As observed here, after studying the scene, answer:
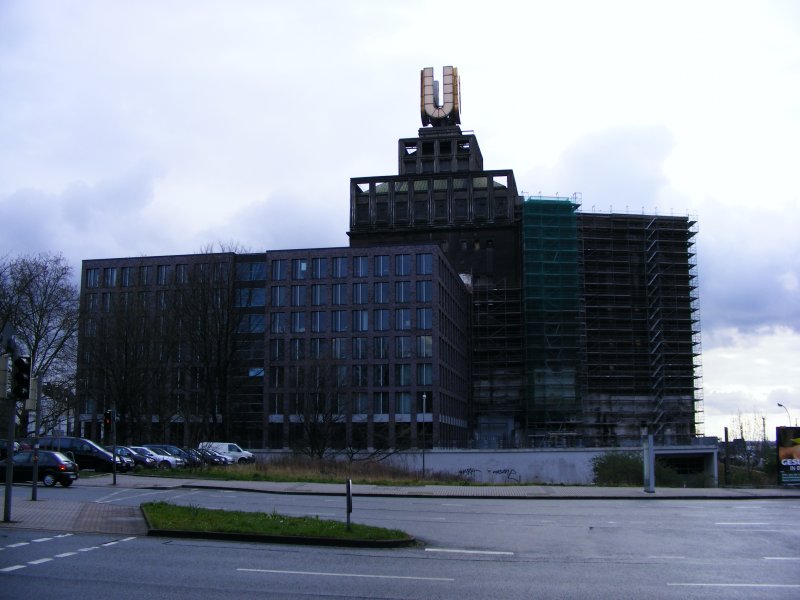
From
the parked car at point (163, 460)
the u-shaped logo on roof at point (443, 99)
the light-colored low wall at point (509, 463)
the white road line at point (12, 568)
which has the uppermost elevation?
the u-shaped logo on roof at point (443, 99)

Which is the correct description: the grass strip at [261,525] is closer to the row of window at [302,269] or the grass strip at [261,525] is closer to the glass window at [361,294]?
the row of window at [302,269]

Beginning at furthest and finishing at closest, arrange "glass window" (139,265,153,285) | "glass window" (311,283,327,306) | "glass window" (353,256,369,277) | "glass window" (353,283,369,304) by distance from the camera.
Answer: "glass window" (139,265,153,285), "glass window" (311,283,327,306), "glass window" (353,256,369,277), "glass window" (353,283,369,304)

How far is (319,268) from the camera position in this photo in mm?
90500

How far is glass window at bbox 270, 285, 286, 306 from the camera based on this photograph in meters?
90.3

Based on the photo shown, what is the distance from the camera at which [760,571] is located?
1263 cm

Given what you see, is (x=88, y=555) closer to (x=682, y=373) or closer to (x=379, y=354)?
(x=379, y=354)

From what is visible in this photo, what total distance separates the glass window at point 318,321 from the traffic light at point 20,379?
70.4 m

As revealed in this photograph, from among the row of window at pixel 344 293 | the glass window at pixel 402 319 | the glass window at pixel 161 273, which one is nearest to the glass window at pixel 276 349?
the row of window at pixel 344 293

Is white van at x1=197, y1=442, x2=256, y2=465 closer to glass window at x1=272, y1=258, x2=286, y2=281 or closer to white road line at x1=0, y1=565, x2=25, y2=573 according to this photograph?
glass window at x1=272, y1=258, x2=286, y2=281

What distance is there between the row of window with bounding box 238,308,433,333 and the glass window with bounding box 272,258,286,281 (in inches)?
158

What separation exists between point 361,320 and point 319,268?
24.9 ft

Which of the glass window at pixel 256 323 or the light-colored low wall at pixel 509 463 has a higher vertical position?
the glass window at pixel 256 323

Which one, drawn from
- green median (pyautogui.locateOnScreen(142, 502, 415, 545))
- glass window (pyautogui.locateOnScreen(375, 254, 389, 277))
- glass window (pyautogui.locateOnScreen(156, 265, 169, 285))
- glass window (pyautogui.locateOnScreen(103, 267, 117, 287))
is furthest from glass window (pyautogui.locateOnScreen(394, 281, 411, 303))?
green median (pyautogui.locateOnScreen(142, 502, 415, 545))

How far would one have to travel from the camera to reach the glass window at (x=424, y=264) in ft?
287
